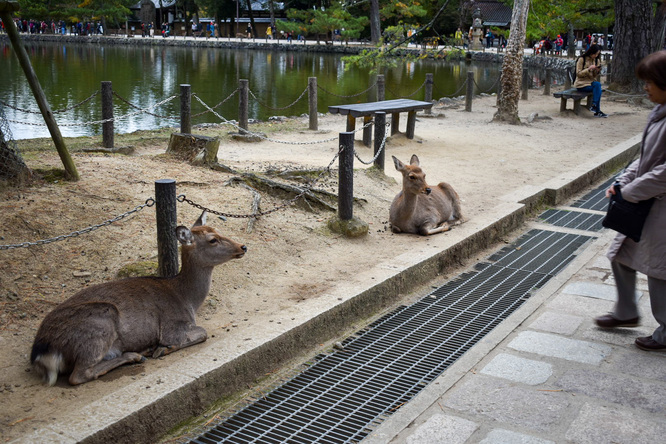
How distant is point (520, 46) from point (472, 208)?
886 centimetres

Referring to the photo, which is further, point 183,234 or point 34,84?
point 34,84

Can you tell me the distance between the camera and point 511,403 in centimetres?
420

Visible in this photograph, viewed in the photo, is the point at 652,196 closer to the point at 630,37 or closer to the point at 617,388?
the point at 617,388

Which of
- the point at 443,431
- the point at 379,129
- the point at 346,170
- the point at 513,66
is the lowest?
the point at 443,431

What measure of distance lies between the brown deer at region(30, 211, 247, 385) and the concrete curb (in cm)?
30

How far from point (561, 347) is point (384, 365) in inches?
51.7

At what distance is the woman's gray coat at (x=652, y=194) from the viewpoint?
15.0ft

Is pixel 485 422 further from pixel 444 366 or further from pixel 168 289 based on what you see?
pixel 168 289

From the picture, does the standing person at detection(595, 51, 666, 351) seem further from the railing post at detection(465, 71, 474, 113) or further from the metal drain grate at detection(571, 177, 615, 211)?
the railing post at detection(465, 71, 474, 113)

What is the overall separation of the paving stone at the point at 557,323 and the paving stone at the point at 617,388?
2.42 ft

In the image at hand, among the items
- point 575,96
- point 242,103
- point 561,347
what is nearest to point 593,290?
point 561,347

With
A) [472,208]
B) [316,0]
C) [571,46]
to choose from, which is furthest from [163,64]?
[472,208]

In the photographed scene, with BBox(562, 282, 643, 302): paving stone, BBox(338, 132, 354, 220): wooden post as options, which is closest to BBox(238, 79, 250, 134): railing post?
BBox(338, 132, 354, 220): wooden post

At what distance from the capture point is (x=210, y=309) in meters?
5.32
